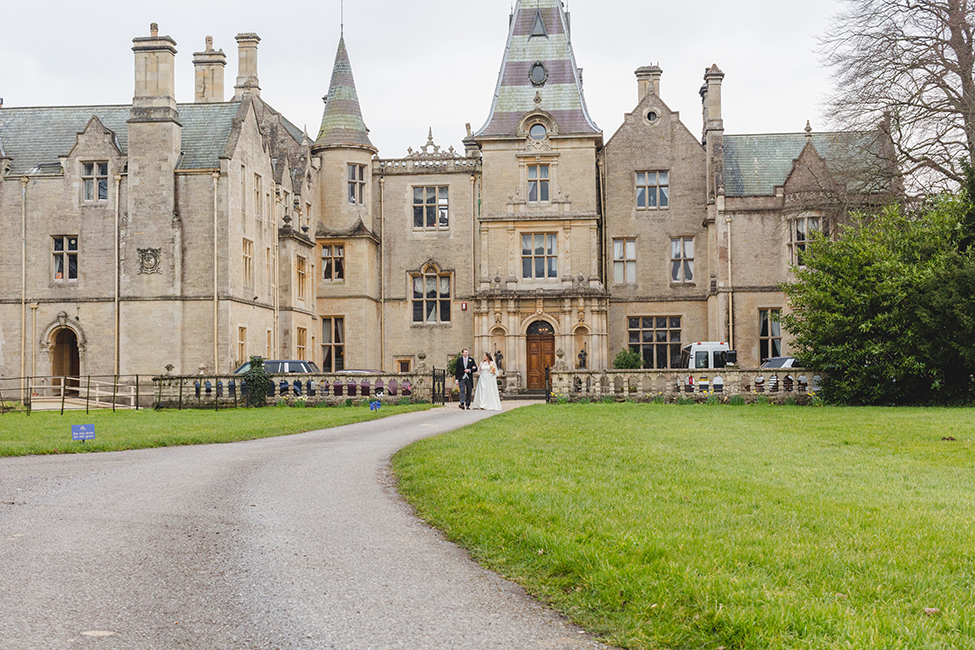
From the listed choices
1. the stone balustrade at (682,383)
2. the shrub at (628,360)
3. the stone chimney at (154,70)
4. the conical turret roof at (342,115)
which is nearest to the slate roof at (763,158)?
the shrub at (628,360)

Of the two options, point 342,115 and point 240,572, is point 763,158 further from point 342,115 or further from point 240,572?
point 240,572

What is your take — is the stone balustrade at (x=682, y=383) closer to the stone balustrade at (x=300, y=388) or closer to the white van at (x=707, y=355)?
the white van at (x=707, y=355)

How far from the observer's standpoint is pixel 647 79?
1821 inches

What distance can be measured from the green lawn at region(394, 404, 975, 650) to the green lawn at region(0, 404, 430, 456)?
496 cm

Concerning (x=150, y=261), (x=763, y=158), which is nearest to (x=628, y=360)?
(x=763, y=158)

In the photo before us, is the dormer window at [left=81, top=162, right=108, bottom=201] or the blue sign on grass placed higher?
the dormer window at [left=81, top=162, right=108, bottom=201]

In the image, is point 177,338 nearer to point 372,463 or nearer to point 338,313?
point 338,313

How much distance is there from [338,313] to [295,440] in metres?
25.7

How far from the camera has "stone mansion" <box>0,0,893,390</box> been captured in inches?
1355

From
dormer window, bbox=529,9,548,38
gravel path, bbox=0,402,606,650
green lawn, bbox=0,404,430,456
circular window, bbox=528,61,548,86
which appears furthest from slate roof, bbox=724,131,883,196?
gravel path, bbox=0,402,606,650

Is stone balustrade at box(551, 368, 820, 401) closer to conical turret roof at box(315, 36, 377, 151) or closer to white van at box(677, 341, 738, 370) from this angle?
white van at box(677, 341, 738, 370)

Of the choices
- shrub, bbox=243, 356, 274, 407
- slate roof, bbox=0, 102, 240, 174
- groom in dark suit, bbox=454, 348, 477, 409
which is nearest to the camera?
groom in dark suit, bbox=454, 348, 477, 409

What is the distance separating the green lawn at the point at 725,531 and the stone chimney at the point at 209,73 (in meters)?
32.5

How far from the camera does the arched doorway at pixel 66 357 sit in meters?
36.3
